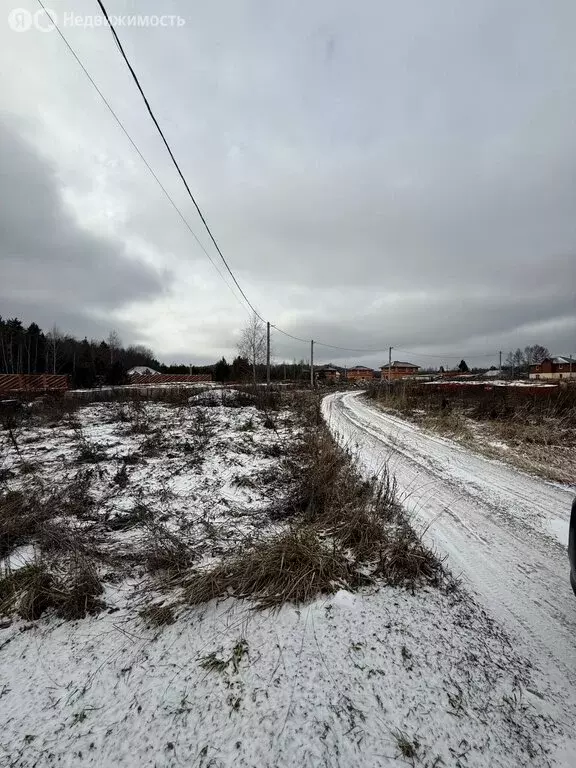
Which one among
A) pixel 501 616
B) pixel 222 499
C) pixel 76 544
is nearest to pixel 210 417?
pixel 222 499

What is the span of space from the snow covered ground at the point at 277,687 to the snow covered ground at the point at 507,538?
0.19 meters

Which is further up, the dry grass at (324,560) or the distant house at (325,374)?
the distant house at (325,374)

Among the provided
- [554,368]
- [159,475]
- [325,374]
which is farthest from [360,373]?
[159,475]

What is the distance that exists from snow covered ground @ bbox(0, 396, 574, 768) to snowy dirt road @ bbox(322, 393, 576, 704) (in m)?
0.24

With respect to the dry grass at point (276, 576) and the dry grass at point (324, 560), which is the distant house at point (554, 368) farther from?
the dry grass at point (276, 576)

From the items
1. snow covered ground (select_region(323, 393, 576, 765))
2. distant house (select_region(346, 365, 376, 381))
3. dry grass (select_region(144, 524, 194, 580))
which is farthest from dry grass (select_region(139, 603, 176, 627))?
distant house (select_region(346, 365, 376, 381))

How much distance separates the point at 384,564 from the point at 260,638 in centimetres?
140

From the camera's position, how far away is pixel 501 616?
263 centimetres

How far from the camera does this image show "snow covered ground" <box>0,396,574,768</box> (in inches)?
67.6

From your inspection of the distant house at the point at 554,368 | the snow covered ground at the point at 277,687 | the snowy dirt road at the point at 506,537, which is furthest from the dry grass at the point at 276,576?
the distant house at the point at 554,368

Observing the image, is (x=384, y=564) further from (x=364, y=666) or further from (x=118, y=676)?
(x=118, y=676)

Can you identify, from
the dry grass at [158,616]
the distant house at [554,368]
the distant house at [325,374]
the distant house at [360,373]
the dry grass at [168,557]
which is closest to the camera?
the dry grass at [158,616]

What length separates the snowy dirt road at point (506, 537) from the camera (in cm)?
245

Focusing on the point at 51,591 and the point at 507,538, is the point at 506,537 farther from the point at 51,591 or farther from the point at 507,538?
the point at 51,591
